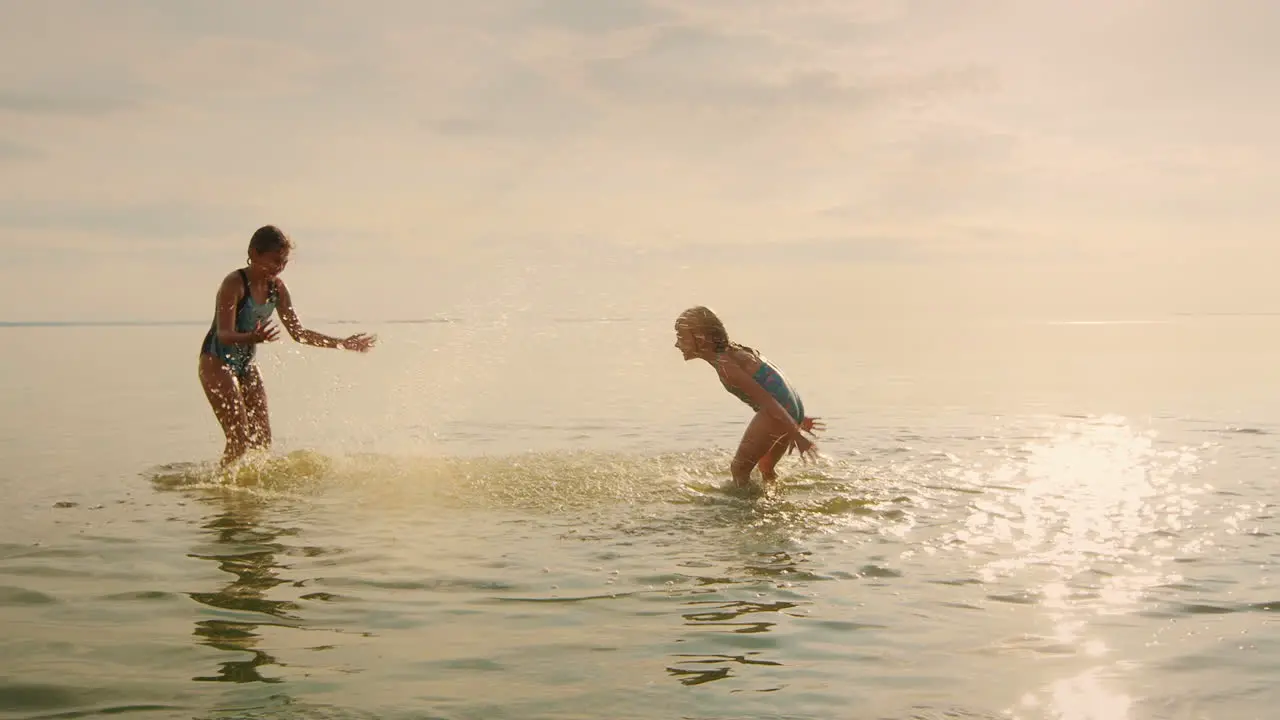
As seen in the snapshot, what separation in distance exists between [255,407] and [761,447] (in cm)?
556

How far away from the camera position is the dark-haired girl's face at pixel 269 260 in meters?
11.4

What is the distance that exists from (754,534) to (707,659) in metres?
3.56

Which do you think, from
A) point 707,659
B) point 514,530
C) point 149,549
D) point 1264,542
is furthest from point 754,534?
point 149,549

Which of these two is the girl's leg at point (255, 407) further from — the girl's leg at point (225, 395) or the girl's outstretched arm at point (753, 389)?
the girl's outstretched arm at point (753, 389)

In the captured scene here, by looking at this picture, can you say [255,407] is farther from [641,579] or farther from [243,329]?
[641,579]

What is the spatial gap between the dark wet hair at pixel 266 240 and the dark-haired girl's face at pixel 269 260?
0.04m

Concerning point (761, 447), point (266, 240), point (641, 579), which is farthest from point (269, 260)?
point (641, 579)

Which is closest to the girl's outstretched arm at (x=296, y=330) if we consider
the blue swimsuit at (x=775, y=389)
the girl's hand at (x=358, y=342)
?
the girl's hand at (x=358, y=342)

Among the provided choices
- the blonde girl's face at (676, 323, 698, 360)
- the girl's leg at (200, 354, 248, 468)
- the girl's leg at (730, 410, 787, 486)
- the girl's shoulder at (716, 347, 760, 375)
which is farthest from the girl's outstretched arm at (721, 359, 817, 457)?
the girl's leg at (200, 354, 248, 468)

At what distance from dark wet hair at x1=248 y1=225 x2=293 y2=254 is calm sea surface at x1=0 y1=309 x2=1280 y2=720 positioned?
2528 mm

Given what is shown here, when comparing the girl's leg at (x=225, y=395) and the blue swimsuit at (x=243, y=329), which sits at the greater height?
the blue swimsuit at (x=243, y=329)

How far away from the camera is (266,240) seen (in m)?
11.3

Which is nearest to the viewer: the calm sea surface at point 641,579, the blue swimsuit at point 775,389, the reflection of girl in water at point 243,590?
the calm sea surface at point 641,579

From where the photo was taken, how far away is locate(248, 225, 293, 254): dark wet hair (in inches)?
446
